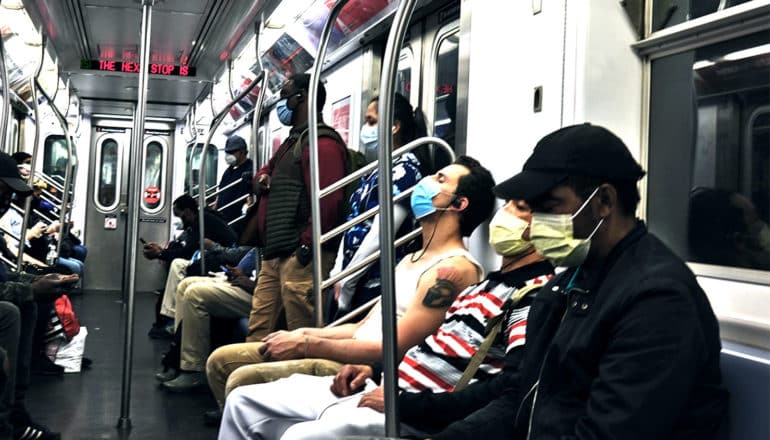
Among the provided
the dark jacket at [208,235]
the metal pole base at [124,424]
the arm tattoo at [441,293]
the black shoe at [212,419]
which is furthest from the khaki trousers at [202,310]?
the arm tattoo at [441,293]

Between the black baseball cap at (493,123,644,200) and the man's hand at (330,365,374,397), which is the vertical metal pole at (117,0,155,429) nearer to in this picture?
the man's hand at (330,365,374,397)

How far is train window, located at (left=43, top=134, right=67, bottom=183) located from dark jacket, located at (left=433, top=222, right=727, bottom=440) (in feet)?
38.6

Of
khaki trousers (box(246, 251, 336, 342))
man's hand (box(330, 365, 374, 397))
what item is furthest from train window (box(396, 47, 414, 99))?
man's hand (box(330, 365, 374, 397))

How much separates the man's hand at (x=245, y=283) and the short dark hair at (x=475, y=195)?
2.16 m

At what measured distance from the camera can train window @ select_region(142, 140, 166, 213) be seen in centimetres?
1289

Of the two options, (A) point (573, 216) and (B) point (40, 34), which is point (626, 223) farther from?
(B) point (40, 34)

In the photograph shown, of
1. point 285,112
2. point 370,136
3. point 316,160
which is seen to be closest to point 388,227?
point 316,160

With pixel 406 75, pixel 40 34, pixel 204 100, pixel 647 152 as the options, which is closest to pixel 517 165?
pixel 647 152

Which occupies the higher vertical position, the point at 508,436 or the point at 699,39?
the point at 699,39

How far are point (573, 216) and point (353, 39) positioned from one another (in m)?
4.03

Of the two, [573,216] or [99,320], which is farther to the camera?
[99,320]

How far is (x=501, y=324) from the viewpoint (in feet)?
7.93

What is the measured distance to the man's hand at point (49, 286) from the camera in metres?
4.14

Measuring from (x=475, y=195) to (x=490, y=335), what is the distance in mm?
873
